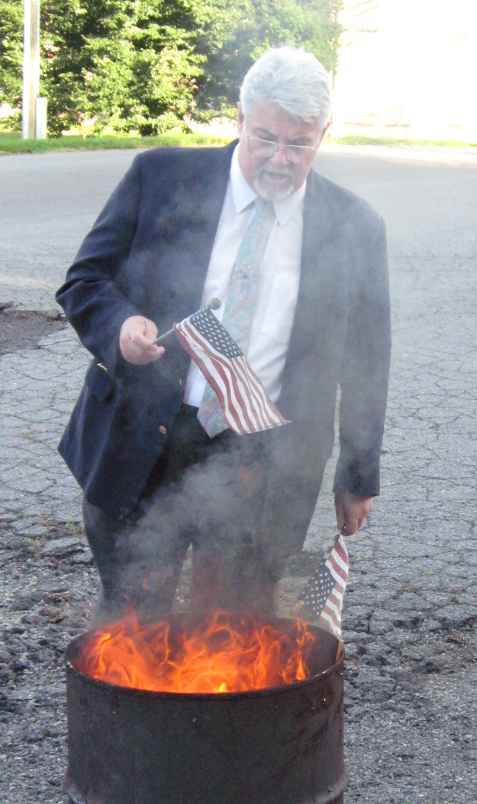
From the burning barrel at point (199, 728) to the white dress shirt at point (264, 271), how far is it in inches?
27.7

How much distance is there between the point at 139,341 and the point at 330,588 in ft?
2.41

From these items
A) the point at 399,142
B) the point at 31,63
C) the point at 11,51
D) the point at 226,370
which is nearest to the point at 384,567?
the point at 226,370

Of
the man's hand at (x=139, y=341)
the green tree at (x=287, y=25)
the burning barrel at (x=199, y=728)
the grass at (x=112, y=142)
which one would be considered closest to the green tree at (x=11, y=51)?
the grass at (x=112, y=142)

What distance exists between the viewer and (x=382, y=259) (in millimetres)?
3131

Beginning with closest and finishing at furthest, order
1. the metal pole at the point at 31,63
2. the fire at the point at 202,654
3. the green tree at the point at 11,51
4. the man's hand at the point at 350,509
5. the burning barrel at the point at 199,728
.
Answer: the burning barrel at the point at 199,728
the fire at the point at 202,654
the man's hand at the point at 350,509
the metal pole at the point at 31,63
the green tree at the point at 11,51

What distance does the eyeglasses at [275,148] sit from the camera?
284 cm

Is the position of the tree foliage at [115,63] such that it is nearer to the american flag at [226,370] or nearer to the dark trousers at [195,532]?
the dark trousers at [195,532]

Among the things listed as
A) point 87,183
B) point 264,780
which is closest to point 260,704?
point 264,780

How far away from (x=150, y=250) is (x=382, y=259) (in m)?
0.59

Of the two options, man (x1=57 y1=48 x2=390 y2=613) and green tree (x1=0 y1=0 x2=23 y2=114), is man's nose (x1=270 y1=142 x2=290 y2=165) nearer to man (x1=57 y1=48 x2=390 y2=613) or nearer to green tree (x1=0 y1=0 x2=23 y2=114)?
man (x1=57 y1=48 x2=390 y2=613)

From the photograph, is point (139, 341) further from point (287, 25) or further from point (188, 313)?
point (287, 25)

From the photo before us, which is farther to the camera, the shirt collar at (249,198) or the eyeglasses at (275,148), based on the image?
the shirt collar at (249,198)

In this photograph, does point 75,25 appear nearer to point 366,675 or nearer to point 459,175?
point 459,175

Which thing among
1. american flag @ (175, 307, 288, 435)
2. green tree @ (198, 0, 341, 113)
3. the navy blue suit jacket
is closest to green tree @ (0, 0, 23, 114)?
green tree @ (198, 0, 341, 113)
